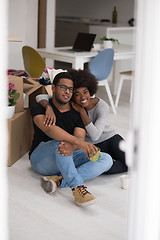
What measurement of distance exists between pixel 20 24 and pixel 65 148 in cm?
356

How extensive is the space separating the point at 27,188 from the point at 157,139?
179 cm

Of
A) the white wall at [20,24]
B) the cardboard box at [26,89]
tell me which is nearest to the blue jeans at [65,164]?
the cardboard box at [26,89]

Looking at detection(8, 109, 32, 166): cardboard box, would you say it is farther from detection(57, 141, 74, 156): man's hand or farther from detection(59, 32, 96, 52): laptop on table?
detection(59, 32, 96, 52): laptop on table

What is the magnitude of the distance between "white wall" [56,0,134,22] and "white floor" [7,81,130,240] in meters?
6.20

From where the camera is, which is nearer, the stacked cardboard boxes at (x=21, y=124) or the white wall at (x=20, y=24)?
the stacked cardboard boxes at (x=21, y=124)

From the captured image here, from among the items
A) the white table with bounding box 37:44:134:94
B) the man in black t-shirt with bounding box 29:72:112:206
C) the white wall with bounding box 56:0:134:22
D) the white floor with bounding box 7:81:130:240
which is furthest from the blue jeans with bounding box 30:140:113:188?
the white wall with bounding box 56:0:134:22

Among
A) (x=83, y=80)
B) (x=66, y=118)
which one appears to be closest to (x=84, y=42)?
(x=83, y=80)

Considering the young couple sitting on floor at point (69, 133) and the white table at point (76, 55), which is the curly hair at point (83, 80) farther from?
the white table at point (76, 55)

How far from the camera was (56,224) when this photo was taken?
221cm

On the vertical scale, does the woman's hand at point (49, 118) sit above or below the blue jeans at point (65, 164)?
above

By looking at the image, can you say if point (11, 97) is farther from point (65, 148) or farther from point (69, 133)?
point (65, 148)

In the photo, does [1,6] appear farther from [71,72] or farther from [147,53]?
[71,72]

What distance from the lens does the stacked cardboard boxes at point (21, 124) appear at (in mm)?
2996

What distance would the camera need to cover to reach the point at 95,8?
891 centimetres
